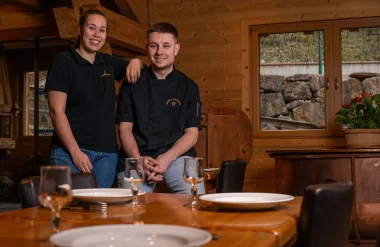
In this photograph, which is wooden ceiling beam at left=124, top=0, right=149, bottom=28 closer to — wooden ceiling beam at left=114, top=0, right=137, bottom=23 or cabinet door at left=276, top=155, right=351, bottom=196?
wooden ceiling beam at left=114, top=0, right=137, bottom=23

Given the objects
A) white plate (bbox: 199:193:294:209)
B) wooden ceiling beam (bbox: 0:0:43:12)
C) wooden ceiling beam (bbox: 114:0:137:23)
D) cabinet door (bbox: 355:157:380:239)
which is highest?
wooden ceiling beam (bbox: 0:0:43:12)

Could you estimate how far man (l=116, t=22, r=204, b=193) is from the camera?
2686 mm

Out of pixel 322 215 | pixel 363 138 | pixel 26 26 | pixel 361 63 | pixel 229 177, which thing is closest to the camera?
pixel 322 215

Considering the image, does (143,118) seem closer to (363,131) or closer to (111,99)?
(111,99)

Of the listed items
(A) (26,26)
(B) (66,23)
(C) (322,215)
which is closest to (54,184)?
(C) (322,215)

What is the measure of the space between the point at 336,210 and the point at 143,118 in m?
1.49

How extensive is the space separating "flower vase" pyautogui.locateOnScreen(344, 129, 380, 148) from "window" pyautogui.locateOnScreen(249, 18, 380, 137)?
0.93m

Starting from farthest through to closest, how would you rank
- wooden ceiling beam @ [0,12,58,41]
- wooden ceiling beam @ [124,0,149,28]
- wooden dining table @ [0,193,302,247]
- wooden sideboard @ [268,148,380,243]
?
wooden ceiling beam @ [124,0,149,28]
wooden ceiling beam @ [0,12,58,41]
wooden sideboard @ [268,148,380,243]
wooden dining table @ [0,193,302,247]

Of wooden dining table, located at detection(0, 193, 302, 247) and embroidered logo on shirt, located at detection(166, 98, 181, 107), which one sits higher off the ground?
embroidered logo on shirt, located at detection(166, 98, 181, 107)

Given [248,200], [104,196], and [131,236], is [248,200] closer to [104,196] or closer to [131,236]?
[104,196]

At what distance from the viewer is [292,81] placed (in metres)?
5.39

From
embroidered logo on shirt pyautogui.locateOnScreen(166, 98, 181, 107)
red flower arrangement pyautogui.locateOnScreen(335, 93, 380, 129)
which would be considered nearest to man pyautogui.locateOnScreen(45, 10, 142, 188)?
embroidered logo on shirt pyautogui.locateOnScreen(166, 98, 181, 107)

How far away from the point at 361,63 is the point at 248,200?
12.6 feet

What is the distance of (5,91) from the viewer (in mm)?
7496
